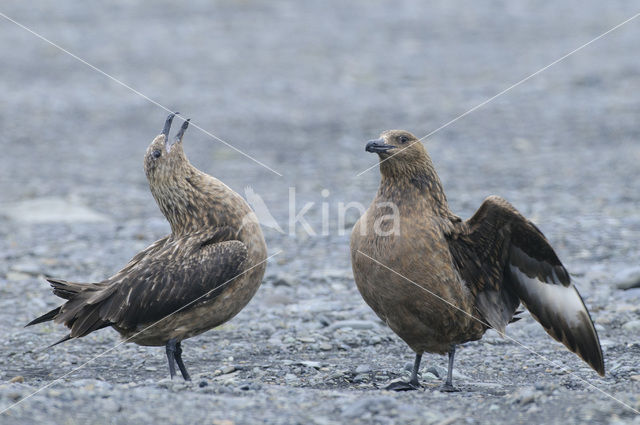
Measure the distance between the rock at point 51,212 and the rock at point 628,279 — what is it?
19.6ft

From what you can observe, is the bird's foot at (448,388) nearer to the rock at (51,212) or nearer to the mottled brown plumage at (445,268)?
the mottled brown plumage at (445,268)

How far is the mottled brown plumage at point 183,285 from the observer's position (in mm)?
6090

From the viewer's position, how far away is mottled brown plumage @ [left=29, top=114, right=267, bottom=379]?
609 cm

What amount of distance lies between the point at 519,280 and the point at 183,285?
235 cm

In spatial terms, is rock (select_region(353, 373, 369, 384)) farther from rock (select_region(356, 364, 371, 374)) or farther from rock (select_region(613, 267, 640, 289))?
rock (select_region(613, 267, 640, 289))

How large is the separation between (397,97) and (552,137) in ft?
11.1

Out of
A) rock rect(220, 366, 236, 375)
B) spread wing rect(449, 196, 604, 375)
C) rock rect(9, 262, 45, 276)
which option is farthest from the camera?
rock rect(9, 262, 45, 276)

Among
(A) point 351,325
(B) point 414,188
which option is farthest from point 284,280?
(B) point 414,188

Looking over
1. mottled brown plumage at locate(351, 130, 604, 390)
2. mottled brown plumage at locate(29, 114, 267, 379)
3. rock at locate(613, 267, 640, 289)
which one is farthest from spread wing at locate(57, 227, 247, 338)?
rock at locate(613, 267, 640, 289)

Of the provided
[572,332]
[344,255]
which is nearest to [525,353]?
[572,332]

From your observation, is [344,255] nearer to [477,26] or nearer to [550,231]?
[550,231]

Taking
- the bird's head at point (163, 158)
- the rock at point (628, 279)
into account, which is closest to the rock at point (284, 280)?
the bird's head at point (163, 158)

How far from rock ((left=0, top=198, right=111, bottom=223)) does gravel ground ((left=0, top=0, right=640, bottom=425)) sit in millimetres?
43

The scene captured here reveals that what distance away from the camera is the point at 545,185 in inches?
484
